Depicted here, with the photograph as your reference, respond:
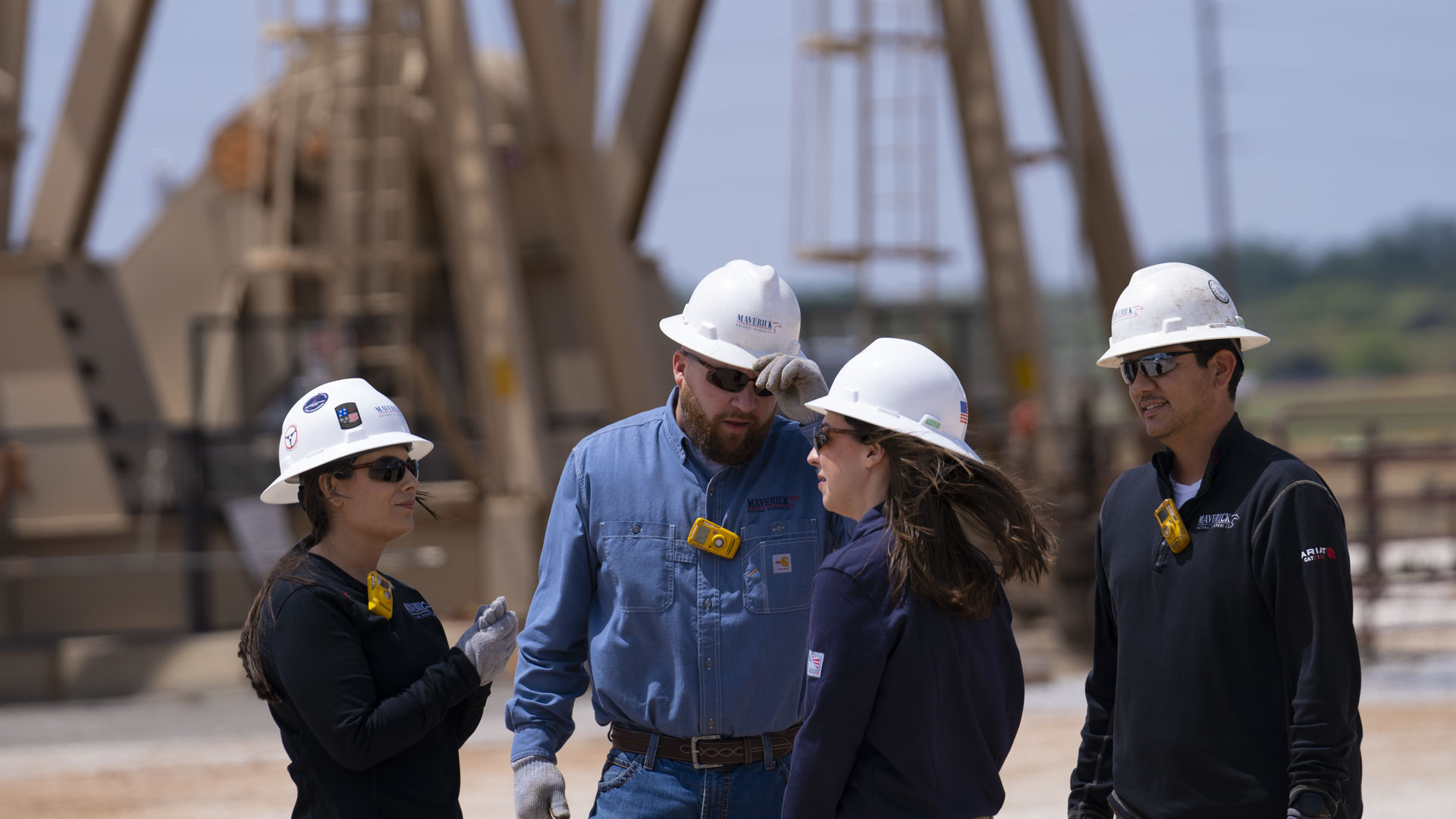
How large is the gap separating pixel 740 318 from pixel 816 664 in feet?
3.32

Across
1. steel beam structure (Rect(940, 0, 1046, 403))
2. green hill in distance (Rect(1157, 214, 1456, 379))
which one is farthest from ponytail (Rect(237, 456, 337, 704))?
green hill in distance (Rect(1157, 214, 1456, 379))

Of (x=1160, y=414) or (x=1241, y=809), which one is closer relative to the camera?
(x=1241, y=809)

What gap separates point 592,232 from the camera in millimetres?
13391

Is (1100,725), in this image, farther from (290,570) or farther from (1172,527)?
(290,570)

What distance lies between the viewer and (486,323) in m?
12.9

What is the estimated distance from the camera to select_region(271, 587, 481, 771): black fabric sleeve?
3205 mm

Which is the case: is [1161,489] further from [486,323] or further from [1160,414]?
[486,323]

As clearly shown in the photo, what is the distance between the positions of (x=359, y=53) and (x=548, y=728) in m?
13.8

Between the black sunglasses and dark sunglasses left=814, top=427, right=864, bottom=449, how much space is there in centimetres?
99

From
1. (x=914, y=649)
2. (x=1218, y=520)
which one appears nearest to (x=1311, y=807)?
(x=1218, y=520)

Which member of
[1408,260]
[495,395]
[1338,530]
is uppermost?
[1338,530]

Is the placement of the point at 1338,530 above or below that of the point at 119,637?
above

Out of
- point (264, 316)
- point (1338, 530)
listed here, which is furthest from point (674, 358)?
point (264, 316)

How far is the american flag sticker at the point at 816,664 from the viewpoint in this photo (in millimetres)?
2906
